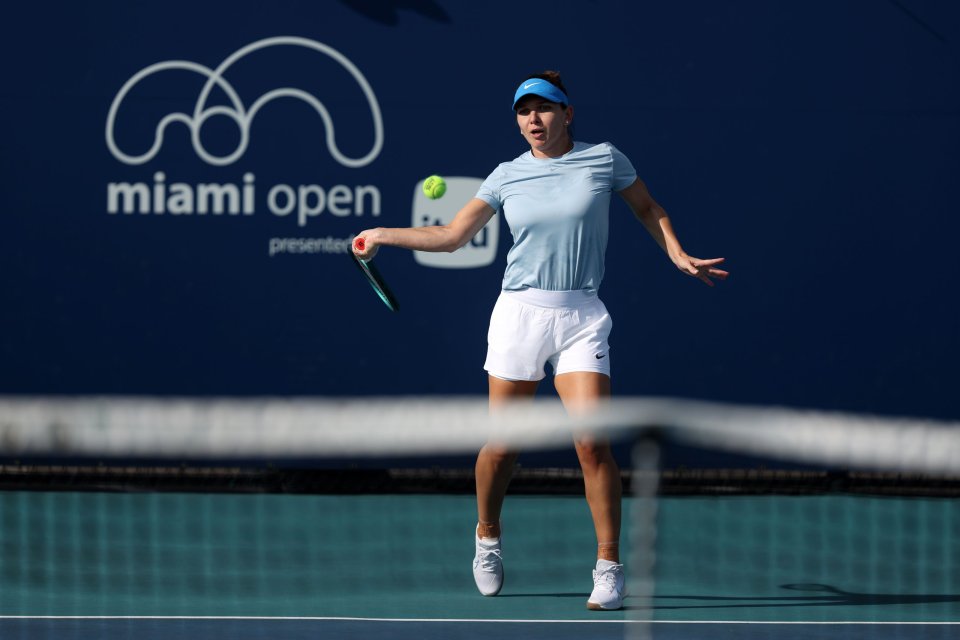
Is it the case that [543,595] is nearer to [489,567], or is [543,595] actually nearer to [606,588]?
[489,567]

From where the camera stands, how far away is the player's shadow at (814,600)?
16.3 feet

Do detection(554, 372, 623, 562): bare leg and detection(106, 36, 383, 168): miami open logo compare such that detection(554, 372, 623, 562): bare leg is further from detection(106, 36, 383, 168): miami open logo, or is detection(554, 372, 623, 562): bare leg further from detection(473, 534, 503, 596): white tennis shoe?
detection(106, 36, 383, 168): miami open logo

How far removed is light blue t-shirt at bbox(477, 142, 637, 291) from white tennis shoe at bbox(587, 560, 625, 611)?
2.43ft

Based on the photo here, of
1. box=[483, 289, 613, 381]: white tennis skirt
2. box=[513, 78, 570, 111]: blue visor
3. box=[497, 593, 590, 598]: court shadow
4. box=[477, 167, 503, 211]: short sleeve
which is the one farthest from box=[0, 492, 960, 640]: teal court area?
box=[513, 78, 570, 111]: blue visor

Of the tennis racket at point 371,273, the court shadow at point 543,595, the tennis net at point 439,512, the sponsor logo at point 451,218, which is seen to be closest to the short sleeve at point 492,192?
the tennis racket at point 371,273

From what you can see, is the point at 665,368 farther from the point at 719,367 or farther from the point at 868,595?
the point at 868,595

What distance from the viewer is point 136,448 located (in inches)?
135

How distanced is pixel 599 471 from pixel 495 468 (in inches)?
12.9

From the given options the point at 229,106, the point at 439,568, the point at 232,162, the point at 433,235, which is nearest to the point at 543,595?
the point at 439,568

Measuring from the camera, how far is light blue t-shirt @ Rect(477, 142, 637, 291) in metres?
4.79

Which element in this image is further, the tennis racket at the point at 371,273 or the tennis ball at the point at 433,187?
the tennis ball at the point at 433,187

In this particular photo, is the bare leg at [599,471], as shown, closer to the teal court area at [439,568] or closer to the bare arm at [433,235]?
the teal court area at [439,568]

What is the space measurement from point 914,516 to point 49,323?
10.9ft

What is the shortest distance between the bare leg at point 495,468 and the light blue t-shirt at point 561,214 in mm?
270
